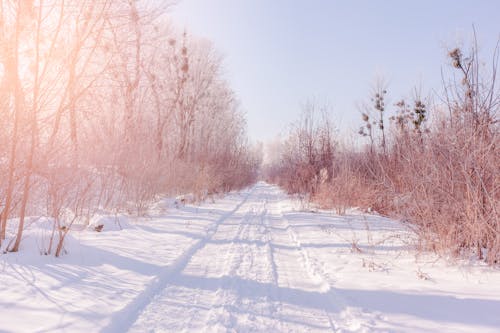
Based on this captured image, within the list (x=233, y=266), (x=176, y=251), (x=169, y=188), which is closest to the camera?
(x=233, y=266)

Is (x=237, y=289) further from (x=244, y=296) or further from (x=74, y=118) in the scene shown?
(x=74, y=118)

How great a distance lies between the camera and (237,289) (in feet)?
11.0

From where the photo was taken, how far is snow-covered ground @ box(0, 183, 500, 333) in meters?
2.50

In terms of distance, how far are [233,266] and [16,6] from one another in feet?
15.5

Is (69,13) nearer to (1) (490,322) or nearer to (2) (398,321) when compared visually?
(2) (398,321)

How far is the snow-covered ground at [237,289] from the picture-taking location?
2.50 metres

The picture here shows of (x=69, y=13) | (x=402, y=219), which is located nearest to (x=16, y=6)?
(x=69, y=13)

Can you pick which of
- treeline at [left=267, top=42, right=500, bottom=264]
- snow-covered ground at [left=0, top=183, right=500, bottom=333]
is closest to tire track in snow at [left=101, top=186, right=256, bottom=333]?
snow-covered ground at [left=0, top=183, right=500, bottom=333]

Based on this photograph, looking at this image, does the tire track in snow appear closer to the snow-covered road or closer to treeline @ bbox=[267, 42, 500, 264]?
the snow-covered road

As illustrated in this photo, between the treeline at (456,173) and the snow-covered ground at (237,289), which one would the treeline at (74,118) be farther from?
the treeline at (456,173)

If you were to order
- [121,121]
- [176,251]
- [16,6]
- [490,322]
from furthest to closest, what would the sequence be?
[121,121] < [176,251] < [16,6] < [490,322]

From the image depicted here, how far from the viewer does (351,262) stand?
4578mm

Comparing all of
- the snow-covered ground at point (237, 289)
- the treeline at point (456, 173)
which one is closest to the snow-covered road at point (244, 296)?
the snow-covered ground at point (237, 289)

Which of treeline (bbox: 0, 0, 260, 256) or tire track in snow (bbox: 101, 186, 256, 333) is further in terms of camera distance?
treeline (bbox: 0, 0, 260, 256)
